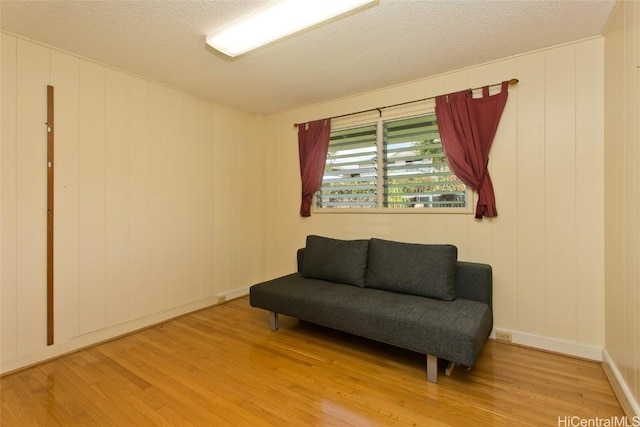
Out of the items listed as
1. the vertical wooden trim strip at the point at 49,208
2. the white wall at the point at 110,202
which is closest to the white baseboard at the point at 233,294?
the white wall at the point at 110,202

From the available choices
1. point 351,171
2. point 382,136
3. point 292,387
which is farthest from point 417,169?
point 292,387

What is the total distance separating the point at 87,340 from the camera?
2645 mm

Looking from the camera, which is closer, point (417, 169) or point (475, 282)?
point (475, 282)

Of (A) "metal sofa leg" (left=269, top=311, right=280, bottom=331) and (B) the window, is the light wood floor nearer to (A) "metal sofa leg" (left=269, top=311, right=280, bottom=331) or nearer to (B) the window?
(A) "metal sofa leg" (left=269, top=311, right=280, bottom=331)

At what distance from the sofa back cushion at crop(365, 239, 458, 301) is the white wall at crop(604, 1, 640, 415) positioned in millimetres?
1008

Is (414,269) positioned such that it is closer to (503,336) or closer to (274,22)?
(503,336)

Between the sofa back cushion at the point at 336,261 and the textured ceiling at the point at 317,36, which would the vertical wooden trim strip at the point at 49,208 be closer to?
the textured ceiling at the point at 317,36

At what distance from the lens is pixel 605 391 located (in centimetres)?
192

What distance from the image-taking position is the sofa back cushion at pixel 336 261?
2922mm

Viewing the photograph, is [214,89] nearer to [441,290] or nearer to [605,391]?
[441,290]

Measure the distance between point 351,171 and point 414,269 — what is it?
58.0 inches

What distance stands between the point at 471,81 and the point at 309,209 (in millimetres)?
2232

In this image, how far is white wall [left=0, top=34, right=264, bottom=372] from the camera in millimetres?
2266

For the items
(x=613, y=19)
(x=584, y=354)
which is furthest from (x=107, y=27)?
(x=584, y=354)
